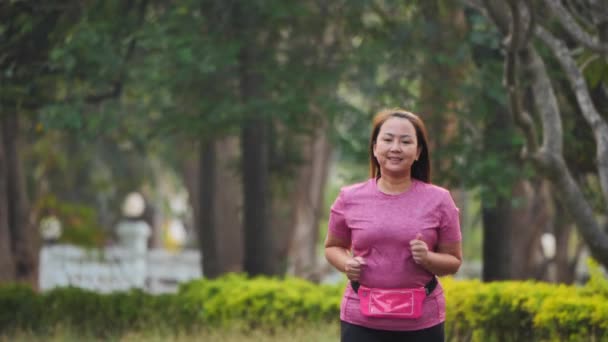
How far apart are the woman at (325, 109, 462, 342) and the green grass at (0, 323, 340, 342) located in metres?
5.93

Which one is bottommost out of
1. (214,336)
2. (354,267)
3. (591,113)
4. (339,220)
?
A: (214,336)

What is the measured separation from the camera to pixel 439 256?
525 centimetres

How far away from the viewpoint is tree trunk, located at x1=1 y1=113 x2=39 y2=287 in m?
18.0

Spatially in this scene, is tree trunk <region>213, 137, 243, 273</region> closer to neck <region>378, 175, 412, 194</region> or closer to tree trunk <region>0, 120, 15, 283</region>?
tree trunk <region>0, 120, 15, 283</region>

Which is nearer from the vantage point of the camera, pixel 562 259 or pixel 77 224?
pixel 562 259

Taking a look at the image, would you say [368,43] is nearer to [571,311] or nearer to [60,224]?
[571,311]

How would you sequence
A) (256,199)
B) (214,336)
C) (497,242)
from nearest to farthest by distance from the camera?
(214,336) < (497,242) < (256,199)

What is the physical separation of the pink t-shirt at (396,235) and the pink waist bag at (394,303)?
33 millimetres

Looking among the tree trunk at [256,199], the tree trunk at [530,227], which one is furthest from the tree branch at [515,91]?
the tree trunk at [530,227]

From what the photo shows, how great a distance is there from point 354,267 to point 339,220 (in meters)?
0.32

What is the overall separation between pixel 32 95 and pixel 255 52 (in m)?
A: 3.09

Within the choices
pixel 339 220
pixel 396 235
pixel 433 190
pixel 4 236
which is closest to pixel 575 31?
pixel 433 190

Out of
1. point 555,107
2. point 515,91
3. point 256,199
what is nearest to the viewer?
point 515,91

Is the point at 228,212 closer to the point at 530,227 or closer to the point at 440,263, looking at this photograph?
the point at 530,227
